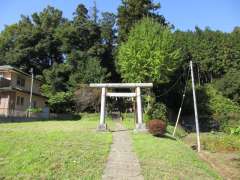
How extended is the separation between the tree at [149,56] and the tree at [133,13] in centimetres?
741

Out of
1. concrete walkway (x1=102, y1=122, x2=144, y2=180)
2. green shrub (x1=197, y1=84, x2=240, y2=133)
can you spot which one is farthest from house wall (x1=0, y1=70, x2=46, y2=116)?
concrete walkway (x1=102, y1=122, x2=144, y2=180)

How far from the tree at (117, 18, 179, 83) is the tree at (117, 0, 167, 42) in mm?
7409

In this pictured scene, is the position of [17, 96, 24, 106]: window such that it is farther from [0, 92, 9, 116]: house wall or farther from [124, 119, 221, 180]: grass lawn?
[124, 119, 221, 180]: grass lawn

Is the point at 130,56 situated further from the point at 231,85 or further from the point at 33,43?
the point at 33,43

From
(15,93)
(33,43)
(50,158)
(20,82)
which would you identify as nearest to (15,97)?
(15,93)

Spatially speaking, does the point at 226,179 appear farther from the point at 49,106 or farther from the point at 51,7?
the point at 51,7

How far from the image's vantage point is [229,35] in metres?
50.5

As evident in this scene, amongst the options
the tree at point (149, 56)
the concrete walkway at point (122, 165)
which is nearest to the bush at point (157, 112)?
the tree at point (149, 56)

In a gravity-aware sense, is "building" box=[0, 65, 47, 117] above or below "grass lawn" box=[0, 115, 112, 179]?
above

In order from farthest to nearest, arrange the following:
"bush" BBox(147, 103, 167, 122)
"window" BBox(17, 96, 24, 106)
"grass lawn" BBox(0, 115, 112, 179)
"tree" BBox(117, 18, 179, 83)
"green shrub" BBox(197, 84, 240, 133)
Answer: "window" BBox(17, 96, 24, 106), "green shrub" BBox(197, 84, 240, 133), "tree" BBox(117, 18, 179, 83), "bush" BBox(147, 103, 167, 122), "grass lawn" BBox(0, 115, 112, 179)

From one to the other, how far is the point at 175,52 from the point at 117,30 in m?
13.7

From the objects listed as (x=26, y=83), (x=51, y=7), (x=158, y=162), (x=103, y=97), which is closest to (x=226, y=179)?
(x=158, y=162)

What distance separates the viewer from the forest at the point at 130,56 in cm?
3781

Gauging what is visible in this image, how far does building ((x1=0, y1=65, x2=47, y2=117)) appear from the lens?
126 feet
